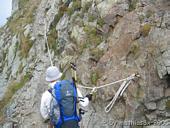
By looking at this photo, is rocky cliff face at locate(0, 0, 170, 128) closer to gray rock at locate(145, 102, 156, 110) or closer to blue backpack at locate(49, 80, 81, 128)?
gray rock at locate(145, 102, 156, 110)

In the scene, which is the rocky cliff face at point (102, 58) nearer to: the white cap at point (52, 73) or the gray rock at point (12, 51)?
the gray rock at point (12, 51)

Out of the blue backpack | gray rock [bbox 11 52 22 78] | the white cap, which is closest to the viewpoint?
the blue backpack

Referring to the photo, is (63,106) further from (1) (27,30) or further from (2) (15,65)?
(1) (27,30)

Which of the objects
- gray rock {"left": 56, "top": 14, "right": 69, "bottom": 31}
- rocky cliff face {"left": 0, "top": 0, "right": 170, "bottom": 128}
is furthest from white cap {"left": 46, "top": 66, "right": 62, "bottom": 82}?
gray rock {"left": 56, "top": 14, "right": 69, "bottom": 31}

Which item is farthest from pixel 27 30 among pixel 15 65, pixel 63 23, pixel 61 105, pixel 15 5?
pixel 61 105

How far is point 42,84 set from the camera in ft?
53.1

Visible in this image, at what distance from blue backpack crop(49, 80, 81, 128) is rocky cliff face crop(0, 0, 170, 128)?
2.99 meters

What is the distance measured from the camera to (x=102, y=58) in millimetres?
13742

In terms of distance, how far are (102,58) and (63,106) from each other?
466cm

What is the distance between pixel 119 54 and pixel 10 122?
4.90 m

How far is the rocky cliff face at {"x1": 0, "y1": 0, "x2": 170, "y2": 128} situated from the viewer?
12.1 meters

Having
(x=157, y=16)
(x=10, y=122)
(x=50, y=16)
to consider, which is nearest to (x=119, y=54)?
(x=157, y=16)

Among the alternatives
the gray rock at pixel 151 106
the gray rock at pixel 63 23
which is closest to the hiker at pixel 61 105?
the gray rock at pixel 151 106

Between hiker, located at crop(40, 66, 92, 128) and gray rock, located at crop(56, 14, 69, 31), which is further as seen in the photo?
gray rock, located at crop(56, 14, 69, 31)
